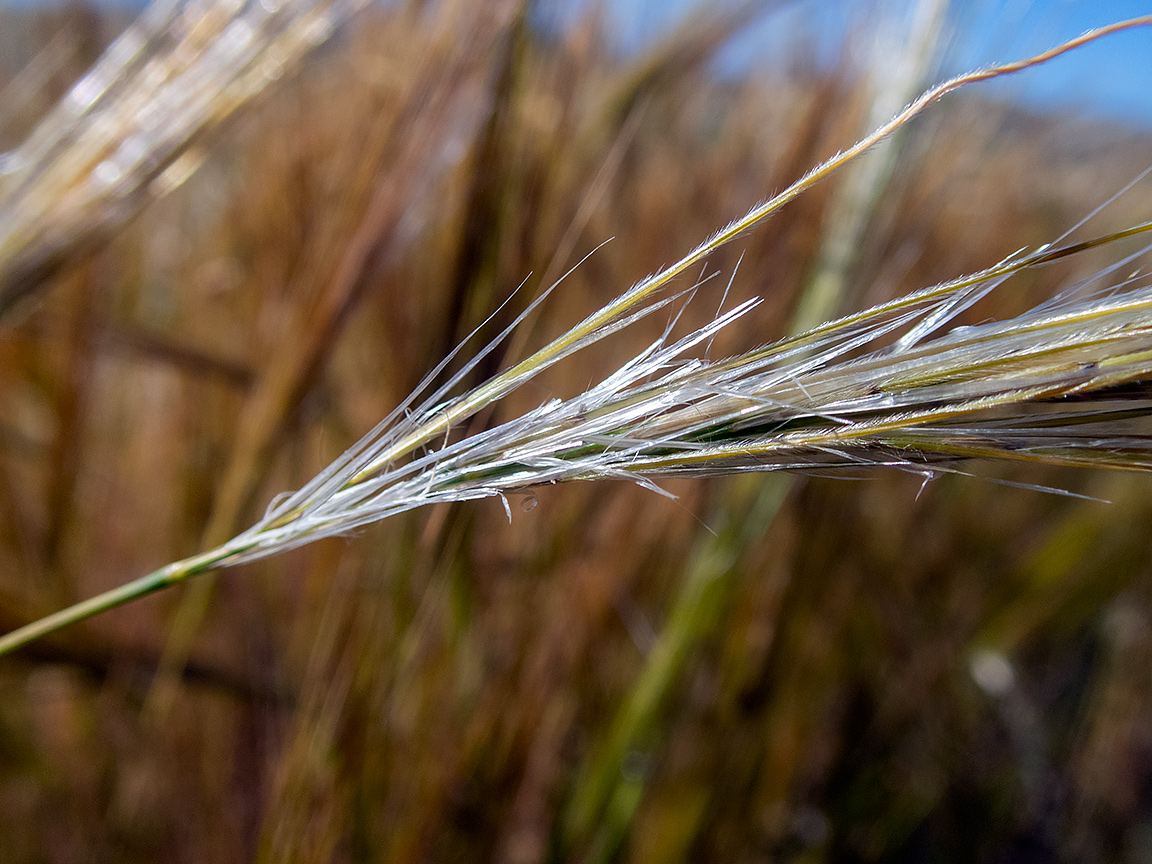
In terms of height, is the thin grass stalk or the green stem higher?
the green stem

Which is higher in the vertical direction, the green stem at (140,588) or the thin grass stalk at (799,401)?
the green stem at (140,588)

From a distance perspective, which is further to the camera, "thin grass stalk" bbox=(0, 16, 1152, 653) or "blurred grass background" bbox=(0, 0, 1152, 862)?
"blurred grass background" bbox=(0, 0, 1152, 862)

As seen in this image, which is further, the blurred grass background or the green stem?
the blurred grass background

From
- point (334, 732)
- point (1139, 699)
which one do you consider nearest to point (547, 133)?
point (334, 732)

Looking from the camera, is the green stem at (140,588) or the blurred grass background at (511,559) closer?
the green stem at (140,588)

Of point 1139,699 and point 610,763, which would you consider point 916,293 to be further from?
Answer: point 1139,699

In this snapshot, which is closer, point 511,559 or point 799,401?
point 799,401

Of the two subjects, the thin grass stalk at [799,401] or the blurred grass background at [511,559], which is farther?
the blurred grass background at [511,559]

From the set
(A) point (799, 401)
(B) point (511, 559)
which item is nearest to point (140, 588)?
(A) point (799, 401)

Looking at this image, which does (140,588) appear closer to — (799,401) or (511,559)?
(799,401)
